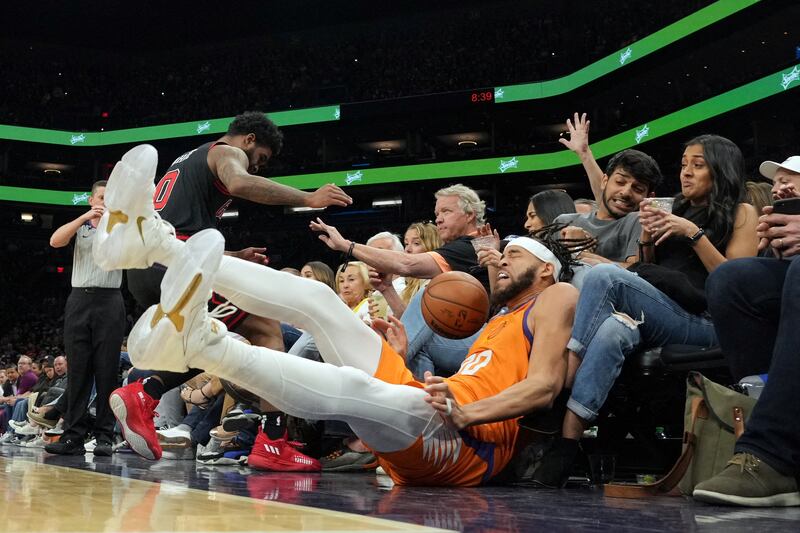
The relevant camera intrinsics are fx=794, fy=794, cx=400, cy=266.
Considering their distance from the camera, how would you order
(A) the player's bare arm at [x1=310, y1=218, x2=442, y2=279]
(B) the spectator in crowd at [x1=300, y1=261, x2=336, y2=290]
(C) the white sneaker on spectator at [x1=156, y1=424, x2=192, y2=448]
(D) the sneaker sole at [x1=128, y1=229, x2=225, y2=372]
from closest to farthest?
1. (D) the sneaker sole at [x1=128, y1=229, x2=225, y2=372]
2. (A) the player's bare arm at [x1=310, y1=218, x2=442, y2=279]
3. (C) the white sneaker on spectator at [x1=156, y1=424, x2=192, y2=448]
4. (B) the spectator in crowd at [x1=300, y1=261, x2=336, y2=290]

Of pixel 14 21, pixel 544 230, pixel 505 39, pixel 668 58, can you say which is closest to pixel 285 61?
pixel 505 39

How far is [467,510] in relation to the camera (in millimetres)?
1907

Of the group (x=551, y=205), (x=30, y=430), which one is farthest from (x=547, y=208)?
(x=30, y=430)

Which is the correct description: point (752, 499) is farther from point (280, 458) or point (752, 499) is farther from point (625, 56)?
point (625, 56)

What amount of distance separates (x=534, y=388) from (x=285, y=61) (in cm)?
2501

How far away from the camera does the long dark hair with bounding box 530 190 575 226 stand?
4.09m

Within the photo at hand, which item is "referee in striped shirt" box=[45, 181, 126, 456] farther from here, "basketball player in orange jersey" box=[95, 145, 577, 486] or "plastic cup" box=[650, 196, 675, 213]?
"plastic cup" box=[650, 196, 675, 213]

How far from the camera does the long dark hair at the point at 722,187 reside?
3023mm

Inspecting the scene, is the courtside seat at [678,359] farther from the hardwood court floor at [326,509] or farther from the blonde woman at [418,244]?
the blonde woman at [418,244]

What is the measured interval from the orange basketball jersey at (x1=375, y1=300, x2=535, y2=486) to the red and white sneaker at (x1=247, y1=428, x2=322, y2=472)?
1.05 metres

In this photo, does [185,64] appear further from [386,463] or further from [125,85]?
[386,463]

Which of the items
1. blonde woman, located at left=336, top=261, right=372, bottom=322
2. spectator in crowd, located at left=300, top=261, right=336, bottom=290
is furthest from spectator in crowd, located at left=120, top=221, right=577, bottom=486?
spectator in crowd, located at left=300, top=261, right=336, bottom=290

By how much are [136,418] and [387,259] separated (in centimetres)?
128

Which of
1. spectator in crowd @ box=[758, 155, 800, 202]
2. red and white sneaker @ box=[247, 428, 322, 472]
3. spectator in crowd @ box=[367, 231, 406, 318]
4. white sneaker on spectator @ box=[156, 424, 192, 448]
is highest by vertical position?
spectator in crowd @ box=[758, 155, 800, 202]
